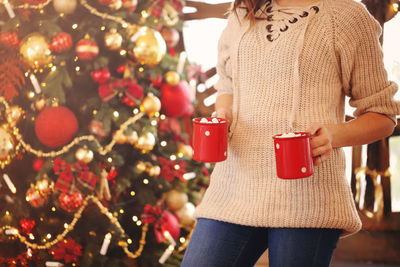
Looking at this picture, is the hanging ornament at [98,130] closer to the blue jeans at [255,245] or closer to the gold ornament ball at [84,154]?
the gold ornament ball at [84,154]

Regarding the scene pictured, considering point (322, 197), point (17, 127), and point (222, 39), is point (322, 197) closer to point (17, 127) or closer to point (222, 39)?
point (222, 39)

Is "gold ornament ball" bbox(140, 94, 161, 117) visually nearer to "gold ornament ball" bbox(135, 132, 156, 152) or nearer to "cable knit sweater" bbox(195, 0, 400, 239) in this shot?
"gold ornament ball" bbox(135, 132, 156, 152)

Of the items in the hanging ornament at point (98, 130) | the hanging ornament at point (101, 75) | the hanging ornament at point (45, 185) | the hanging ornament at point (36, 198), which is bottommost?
the hanging ornament at point (36, 198)

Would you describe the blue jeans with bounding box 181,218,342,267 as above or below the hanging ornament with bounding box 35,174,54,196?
above

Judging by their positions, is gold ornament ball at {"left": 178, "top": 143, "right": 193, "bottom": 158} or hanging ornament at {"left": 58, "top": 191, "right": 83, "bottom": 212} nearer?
hanging ornament at {"left": 58, "top": 191, "right": 83, "bottom": 212}

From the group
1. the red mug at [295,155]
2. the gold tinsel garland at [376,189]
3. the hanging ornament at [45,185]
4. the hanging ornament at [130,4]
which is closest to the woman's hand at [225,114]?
the red mug at [295,155]

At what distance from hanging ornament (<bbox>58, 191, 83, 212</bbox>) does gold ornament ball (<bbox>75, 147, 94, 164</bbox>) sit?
0.58ft

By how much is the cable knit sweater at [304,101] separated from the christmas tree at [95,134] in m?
1.14

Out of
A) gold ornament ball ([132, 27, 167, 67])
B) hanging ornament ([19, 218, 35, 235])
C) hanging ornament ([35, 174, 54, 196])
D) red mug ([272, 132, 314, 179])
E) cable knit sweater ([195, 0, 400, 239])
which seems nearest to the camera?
red mug ([272, 132, 314, 179])

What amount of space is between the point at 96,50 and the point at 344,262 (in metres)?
1.89

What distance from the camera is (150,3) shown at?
90.7 inches

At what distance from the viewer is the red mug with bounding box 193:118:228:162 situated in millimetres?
1063

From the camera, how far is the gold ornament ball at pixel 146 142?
2197mm

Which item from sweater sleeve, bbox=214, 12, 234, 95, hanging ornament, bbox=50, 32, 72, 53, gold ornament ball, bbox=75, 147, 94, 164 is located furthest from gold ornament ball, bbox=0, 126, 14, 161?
sweater sleeve, bbox=214, 12, 234, 95
